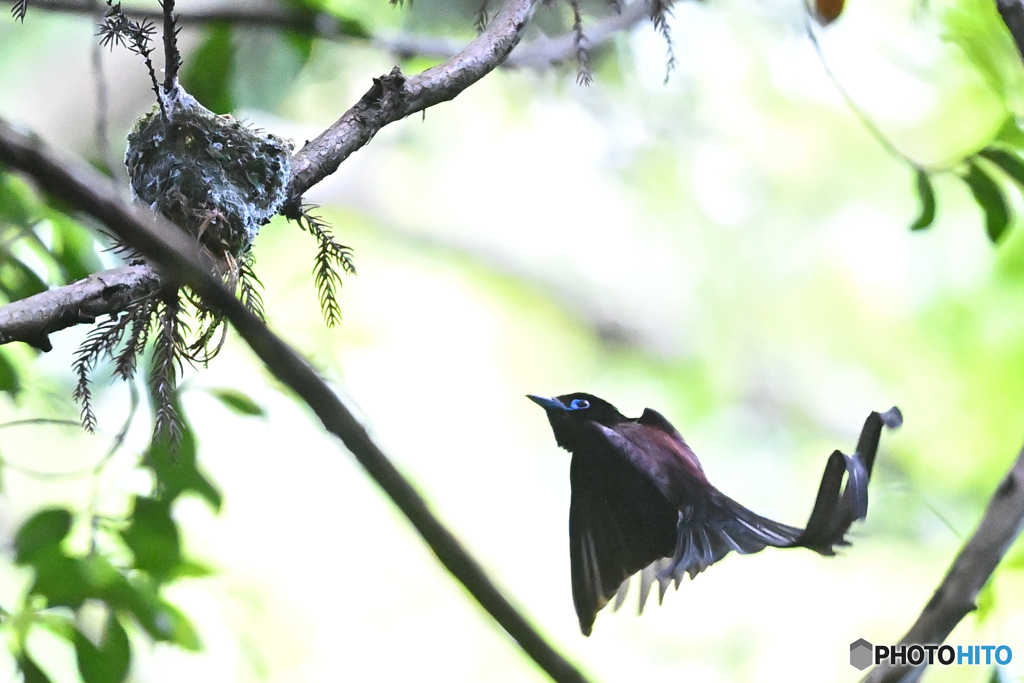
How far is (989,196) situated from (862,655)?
0.76m

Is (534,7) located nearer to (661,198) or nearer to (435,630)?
(435,630)

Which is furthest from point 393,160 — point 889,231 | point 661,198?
point 889,231

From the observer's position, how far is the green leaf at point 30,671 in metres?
1.16

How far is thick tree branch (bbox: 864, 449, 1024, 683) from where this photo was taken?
73 centimetres

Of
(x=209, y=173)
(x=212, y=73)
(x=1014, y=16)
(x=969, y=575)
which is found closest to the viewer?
(x=969, y=575)

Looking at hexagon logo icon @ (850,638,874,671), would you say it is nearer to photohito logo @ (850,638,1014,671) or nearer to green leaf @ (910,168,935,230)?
photohito logo @ (850,638,1014,671)

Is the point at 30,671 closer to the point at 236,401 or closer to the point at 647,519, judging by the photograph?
the point at 236,401

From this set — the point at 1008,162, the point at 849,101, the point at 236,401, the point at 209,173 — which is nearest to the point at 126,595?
the point at 236,401

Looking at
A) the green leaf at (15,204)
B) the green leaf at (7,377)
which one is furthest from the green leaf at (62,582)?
the green leaf at (15,204)

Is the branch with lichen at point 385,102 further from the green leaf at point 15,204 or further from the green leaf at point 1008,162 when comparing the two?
the green leaf at point 1008,162

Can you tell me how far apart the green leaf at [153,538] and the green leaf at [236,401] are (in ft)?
0.59

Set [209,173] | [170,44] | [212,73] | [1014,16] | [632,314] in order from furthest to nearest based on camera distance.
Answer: [632,314], [212,73], [1014,16], [209,173], [170,44]

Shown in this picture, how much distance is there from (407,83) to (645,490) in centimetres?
55

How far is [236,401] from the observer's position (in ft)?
4.39
